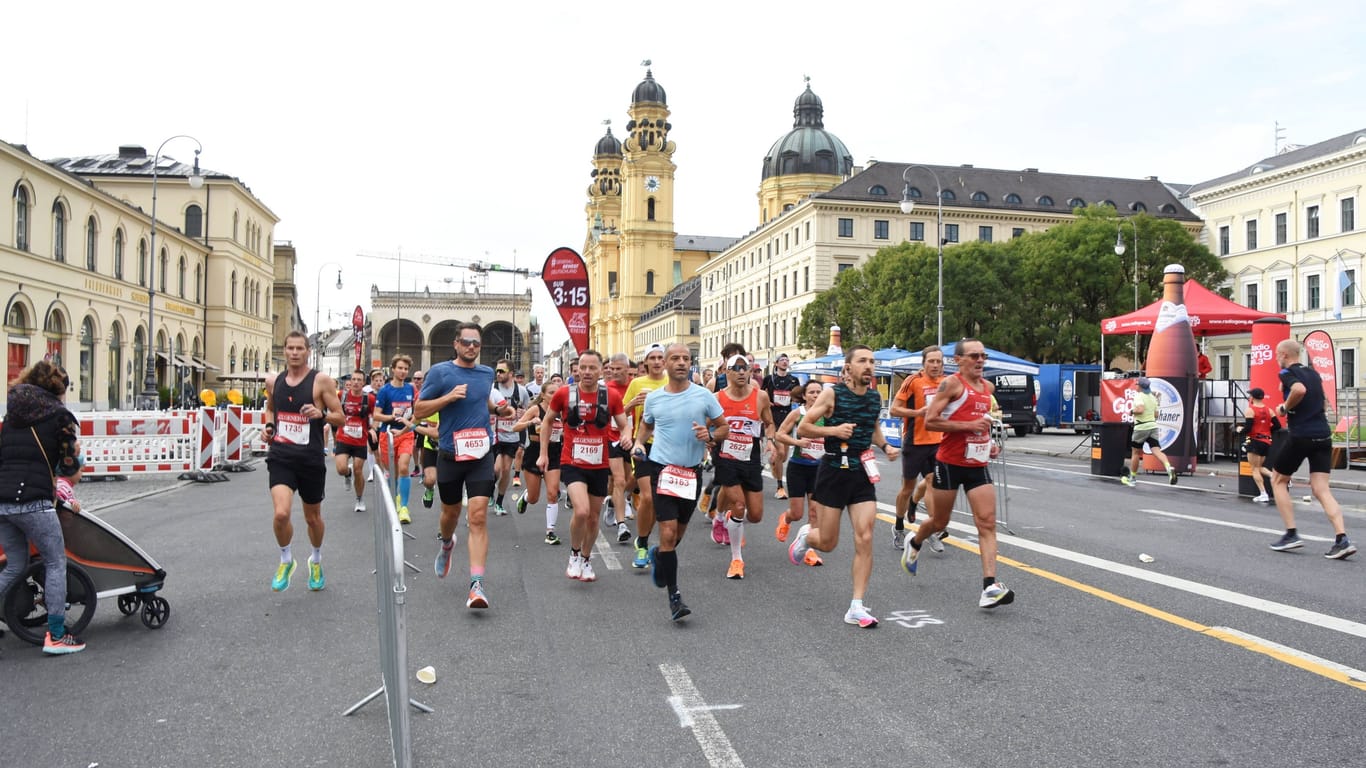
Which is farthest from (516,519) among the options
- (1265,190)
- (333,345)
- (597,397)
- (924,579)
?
(333,345)

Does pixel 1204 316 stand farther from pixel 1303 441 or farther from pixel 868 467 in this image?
pixel 868 467

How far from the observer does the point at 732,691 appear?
5.17m

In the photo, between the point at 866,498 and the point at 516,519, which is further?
Answer: the point at 516,519

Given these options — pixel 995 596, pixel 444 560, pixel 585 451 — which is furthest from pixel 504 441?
pixel 995 596

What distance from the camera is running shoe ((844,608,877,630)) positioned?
6527 millimetres

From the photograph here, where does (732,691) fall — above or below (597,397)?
below

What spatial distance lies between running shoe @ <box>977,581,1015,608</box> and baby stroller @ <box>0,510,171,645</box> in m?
5.42

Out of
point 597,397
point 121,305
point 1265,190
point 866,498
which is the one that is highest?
point 1265,190

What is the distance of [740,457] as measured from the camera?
898 centimetres

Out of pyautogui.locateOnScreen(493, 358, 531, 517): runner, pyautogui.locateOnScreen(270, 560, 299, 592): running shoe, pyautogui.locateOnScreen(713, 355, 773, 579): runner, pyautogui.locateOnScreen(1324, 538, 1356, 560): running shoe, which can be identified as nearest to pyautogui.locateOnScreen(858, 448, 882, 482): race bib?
pyautogui.locateOnScreen(713, 355, 773, 579): runner

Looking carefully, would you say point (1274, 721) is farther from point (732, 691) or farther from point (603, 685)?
point (603, 685)

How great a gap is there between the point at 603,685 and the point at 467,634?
1491mm

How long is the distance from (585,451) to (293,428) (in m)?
2.21

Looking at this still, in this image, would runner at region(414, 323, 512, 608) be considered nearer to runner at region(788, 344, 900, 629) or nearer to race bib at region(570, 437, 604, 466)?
race bib at region(570, 437, 604, 466)
